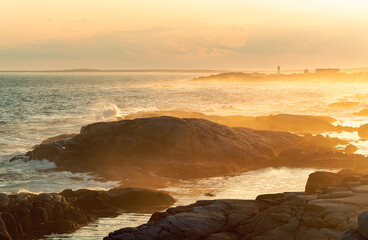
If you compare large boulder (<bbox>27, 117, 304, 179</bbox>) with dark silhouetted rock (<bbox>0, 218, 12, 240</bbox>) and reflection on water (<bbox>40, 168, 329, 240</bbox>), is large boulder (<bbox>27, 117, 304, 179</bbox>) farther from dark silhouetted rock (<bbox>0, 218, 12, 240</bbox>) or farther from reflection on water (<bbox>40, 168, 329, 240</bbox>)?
dark silhouetted rock (<bbox>0, 218, 12, 240</bbox>)

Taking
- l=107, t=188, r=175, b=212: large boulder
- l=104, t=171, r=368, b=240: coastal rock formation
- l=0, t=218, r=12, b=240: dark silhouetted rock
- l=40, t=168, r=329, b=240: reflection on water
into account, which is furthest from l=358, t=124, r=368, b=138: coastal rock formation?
l=0, t=218, r=12, b=240: dark silhouetted rock

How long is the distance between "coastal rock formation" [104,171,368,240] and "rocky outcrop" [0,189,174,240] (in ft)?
15.6

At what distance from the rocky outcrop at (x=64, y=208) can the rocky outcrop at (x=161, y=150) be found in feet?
21.9

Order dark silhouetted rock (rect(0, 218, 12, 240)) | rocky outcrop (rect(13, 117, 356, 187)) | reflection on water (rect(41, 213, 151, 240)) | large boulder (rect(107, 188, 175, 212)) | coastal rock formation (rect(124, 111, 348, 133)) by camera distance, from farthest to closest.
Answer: coastal rock formation (rect(124, 111, 348, 133)) < rocky outcrop (rect(13, 117, 356, 187)) < large boulder (rect(107, 188, 175, 212)) < reflection on water (rect(41, 213, 151, 240)) < dark silhouetted rock (rect(0, 218, 12, 240))

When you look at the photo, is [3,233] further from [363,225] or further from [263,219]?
[363,225]

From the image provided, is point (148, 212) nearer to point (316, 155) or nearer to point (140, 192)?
point (140, 192)

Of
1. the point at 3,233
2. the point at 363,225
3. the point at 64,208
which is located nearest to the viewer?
the point at 363,225

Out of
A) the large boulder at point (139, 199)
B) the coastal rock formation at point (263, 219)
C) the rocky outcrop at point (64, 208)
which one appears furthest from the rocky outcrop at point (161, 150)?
the coastal rock formation at point (263, 219)

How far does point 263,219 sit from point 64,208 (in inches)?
389

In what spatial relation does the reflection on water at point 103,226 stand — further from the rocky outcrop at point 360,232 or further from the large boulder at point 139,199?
the rocky outcrop at point 360,232

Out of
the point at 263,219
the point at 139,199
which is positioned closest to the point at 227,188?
the point at 139,199

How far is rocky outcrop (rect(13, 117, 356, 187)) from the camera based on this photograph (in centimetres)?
3259

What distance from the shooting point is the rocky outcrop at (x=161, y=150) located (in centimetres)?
3259

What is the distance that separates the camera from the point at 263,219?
672 inches
